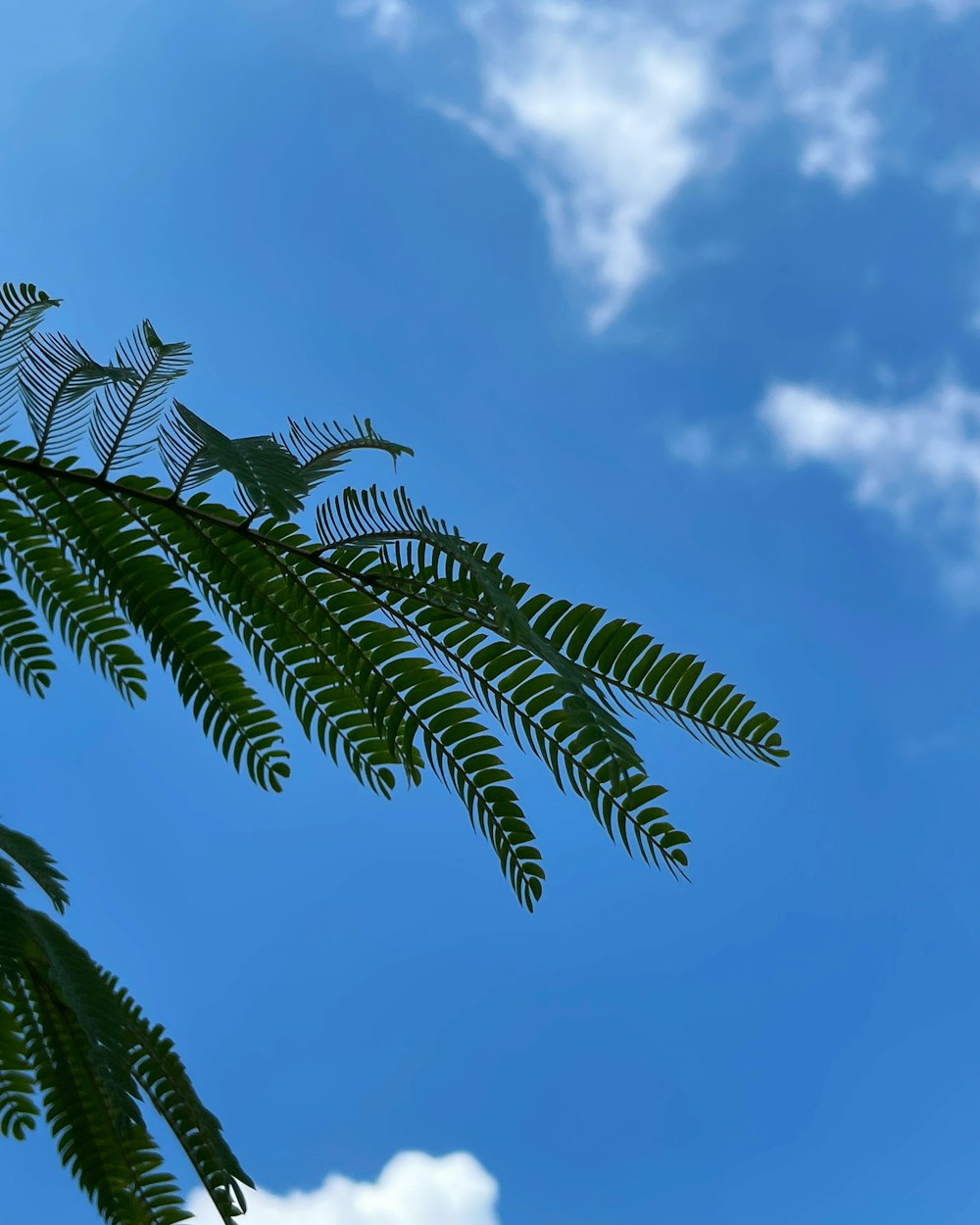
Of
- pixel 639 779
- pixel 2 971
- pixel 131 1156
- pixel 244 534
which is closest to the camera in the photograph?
pixel 639 779

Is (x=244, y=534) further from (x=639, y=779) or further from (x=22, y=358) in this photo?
(x=639, y=779)

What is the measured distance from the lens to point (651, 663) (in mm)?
2000

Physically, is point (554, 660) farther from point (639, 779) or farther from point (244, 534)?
point (244, 534)

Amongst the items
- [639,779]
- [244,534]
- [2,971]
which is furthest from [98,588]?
[639,779]

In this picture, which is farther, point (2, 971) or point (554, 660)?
point (2, 971)

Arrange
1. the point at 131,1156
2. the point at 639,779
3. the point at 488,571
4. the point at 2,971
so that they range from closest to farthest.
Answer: the point at 639,779
the point at 2,971
the point at 488,571
the point at 131,1156

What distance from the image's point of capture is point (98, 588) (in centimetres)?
228

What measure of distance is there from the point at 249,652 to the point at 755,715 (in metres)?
1.07

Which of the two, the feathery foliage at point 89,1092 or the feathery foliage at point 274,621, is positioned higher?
the feathery foliage at point 274,621

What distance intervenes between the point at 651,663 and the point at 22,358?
54.0 inches

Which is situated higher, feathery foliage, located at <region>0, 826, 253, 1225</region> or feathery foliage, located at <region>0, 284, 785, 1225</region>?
feathery foliage, located at <region>0, 284, 785, 1225</region>

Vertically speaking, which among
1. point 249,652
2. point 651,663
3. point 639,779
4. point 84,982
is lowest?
point 84,982

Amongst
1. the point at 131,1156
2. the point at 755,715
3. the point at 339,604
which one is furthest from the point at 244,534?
the point at 131,1156

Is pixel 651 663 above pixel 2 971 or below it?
above
